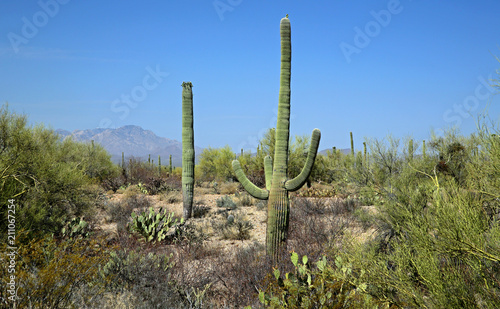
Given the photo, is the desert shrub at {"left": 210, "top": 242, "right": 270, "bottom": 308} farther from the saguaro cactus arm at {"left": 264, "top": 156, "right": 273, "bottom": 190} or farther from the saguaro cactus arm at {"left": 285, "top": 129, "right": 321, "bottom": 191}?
the saguaro cactus arm at {"left": 264, "top": 156, "right": 273, "bottom": 190}

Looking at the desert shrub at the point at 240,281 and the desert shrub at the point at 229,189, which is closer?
the desert shrub at the point at 240,281

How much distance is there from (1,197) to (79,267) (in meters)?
2.54

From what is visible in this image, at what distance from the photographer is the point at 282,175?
24.5 feet

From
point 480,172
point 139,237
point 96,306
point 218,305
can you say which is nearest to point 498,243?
point 480,172

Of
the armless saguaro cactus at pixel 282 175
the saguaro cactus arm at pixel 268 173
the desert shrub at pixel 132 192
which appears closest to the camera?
the armless saguaro cactus at pixel 282 175

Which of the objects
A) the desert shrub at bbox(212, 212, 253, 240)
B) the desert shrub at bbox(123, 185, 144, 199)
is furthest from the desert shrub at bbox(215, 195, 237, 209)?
the desert shrub at bbox(123, 185, 144, 199)

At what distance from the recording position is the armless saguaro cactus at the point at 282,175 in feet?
23.5

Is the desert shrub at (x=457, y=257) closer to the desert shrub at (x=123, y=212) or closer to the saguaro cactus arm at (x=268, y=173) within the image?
the saguaro cactus arm at (x=268, y=173)

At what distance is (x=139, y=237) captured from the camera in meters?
9.26

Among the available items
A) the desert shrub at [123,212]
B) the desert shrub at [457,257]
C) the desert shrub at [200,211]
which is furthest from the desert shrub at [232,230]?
the desert shrub at [457,257]

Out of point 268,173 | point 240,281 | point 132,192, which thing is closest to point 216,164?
point 132,192

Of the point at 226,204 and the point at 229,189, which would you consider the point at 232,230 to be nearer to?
the point at 226,204

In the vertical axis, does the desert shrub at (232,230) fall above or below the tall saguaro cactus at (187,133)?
below

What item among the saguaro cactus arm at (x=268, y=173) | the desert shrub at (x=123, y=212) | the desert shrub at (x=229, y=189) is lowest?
the desert shrub at (x=123, y=212)
